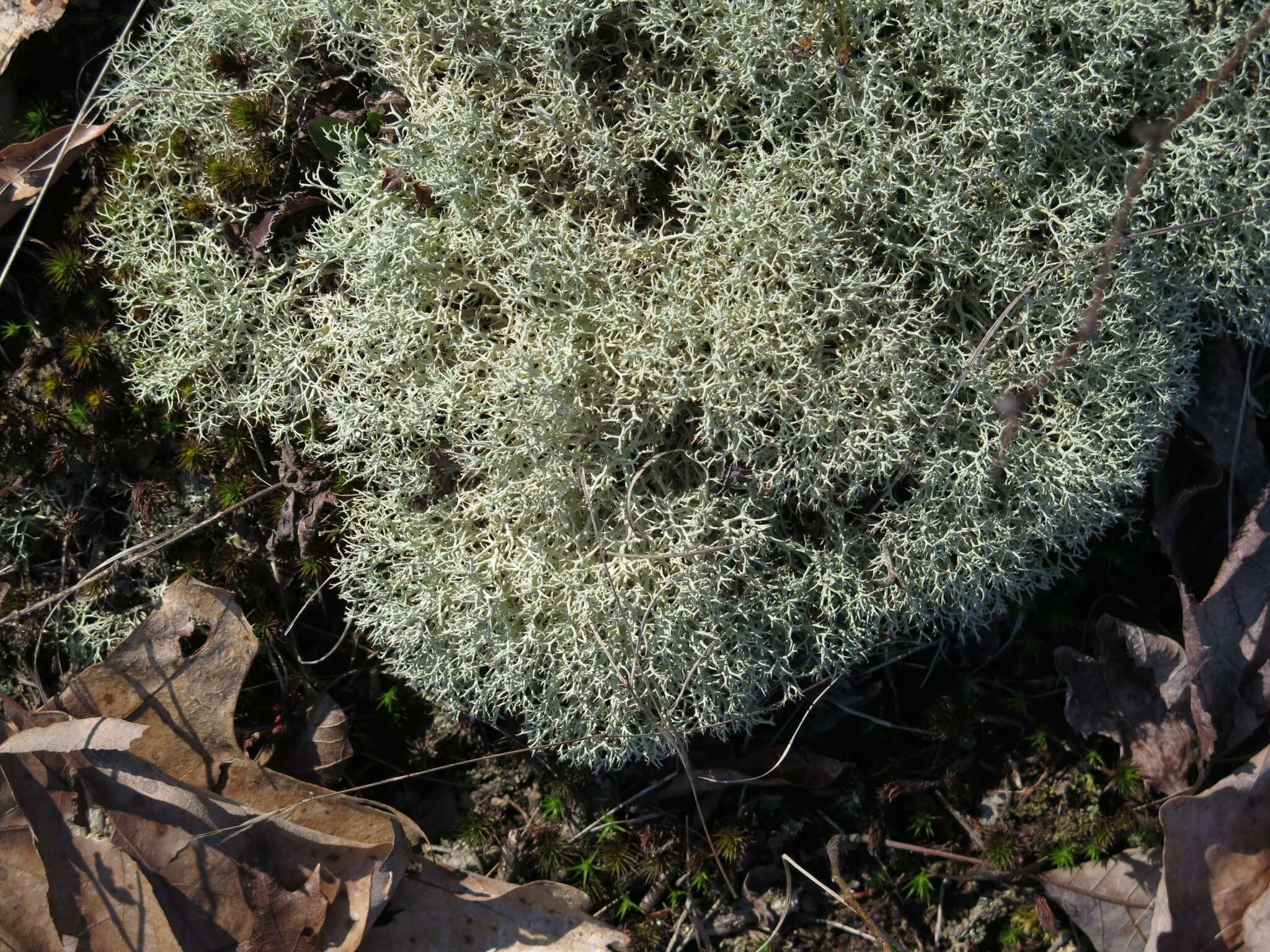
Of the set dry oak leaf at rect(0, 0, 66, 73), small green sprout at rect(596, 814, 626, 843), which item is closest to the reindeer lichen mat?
small green sprout at rect(596, 814, 626, 843)

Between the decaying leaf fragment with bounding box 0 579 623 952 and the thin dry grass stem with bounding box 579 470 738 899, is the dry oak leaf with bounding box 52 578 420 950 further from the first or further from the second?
the thin dry grass stem with bounding box 579 470 738 899

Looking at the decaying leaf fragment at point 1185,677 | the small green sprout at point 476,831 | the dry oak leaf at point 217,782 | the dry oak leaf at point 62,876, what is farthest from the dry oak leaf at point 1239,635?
the dry oak leaf at point 62,876

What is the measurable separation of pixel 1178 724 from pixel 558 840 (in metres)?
1.73

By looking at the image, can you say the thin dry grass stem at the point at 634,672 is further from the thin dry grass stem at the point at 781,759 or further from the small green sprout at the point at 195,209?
the small green sprout at the point at 195,209

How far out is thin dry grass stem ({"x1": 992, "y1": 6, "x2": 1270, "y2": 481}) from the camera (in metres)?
1.81

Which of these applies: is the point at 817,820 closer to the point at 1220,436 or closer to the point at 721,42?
the point at 1220,436

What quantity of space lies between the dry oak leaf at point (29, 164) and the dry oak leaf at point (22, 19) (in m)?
0.25

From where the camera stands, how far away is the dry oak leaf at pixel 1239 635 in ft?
8.46

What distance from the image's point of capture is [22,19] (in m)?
2.63

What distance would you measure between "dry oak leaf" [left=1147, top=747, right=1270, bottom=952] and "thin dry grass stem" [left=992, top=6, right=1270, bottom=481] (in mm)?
1046

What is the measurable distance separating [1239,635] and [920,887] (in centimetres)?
112

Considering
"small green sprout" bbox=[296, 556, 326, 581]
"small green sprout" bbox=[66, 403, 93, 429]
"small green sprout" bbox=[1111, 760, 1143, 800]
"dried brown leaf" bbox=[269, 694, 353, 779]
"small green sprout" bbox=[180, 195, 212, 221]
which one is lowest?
"small green sprout" bbox=[1111, 760, 1143, 800]

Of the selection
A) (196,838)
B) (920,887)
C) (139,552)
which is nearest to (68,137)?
(139,552)

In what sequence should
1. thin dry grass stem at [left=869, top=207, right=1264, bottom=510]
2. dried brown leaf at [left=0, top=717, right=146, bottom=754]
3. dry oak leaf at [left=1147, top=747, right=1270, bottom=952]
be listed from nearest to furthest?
1. thin dry grass stem at [left=869, top=207, right=1264, bottom=510]
2. dried brown leaf at [left=0, top=717, right=146, bottom=754]
3. dry oak leaf at [left=1147, top=747, right=1270, bottom=952]
